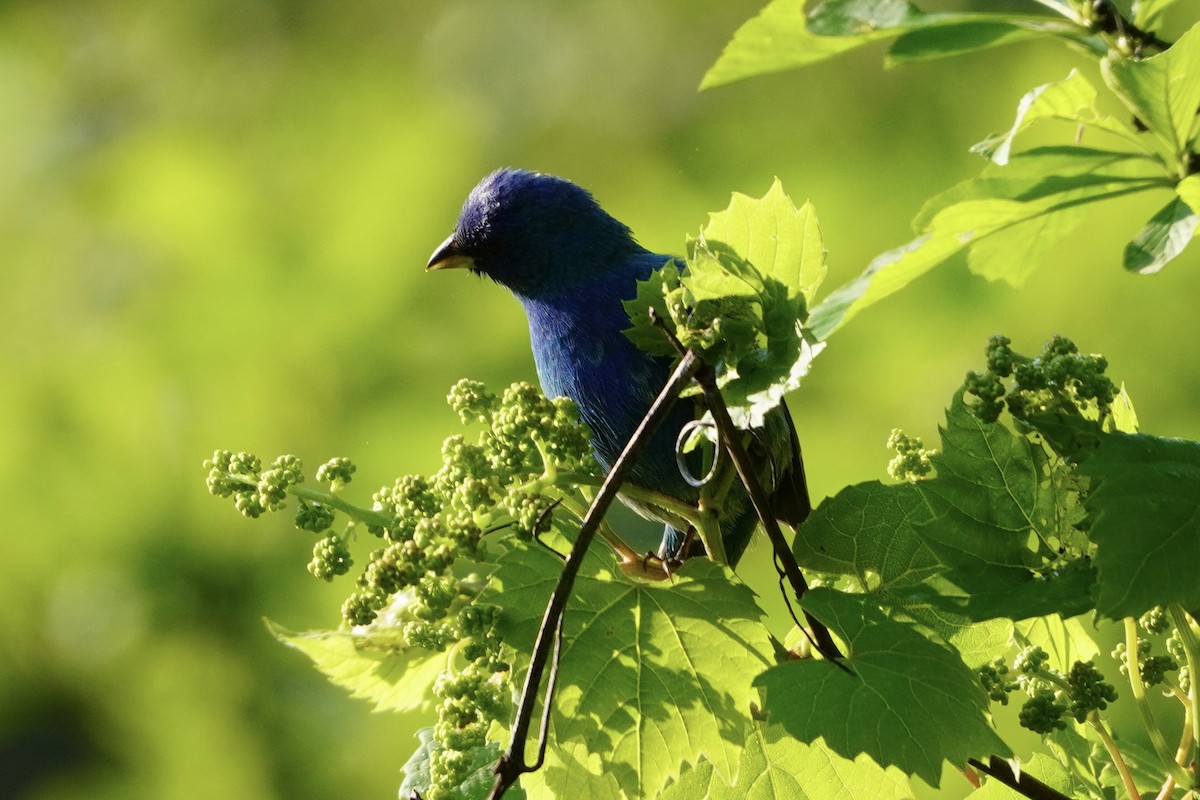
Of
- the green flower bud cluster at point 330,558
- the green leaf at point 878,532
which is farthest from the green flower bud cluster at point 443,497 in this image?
the green leaf at point 878,532

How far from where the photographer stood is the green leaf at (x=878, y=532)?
1.17 metres

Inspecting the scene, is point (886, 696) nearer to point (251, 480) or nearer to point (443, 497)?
point (443, 497)

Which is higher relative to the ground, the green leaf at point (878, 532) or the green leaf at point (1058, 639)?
the green leaf at point (878, 532)

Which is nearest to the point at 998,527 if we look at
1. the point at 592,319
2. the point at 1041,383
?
the point at 1041,383

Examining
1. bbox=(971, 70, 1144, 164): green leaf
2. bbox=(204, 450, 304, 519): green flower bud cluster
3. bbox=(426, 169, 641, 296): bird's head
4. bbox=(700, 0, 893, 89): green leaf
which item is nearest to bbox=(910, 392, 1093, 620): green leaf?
bbox=(971, 70, 1144, 164): green leaf

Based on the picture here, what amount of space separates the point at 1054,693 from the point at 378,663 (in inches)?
24.7

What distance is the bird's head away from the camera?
2.54 m

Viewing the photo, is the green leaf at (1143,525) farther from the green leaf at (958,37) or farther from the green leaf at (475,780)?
the green leaf at (475,780)

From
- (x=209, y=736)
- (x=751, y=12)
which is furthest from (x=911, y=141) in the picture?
(x=209, y=736)

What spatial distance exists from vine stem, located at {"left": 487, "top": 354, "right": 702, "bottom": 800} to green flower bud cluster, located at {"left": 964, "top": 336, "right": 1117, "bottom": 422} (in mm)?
206

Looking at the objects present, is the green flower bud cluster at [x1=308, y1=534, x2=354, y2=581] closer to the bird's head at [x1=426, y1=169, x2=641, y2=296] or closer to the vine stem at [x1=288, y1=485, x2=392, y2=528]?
the vine stem at [x1=288, y1=485, x2=392, y2=528]

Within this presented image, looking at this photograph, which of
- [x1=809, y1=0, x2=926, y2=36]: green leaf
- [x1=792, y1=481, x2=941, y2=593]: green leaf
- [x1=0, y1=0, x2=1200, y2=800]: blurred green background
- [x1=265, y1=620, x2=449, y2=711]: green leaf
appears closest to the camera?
[x1=809, y1=0, x2=926, y2=36]: green leaf

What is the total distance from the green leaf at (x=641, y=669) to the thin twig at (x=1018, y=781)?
0.19 m

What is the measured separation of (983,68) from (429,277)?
1.93 meters
